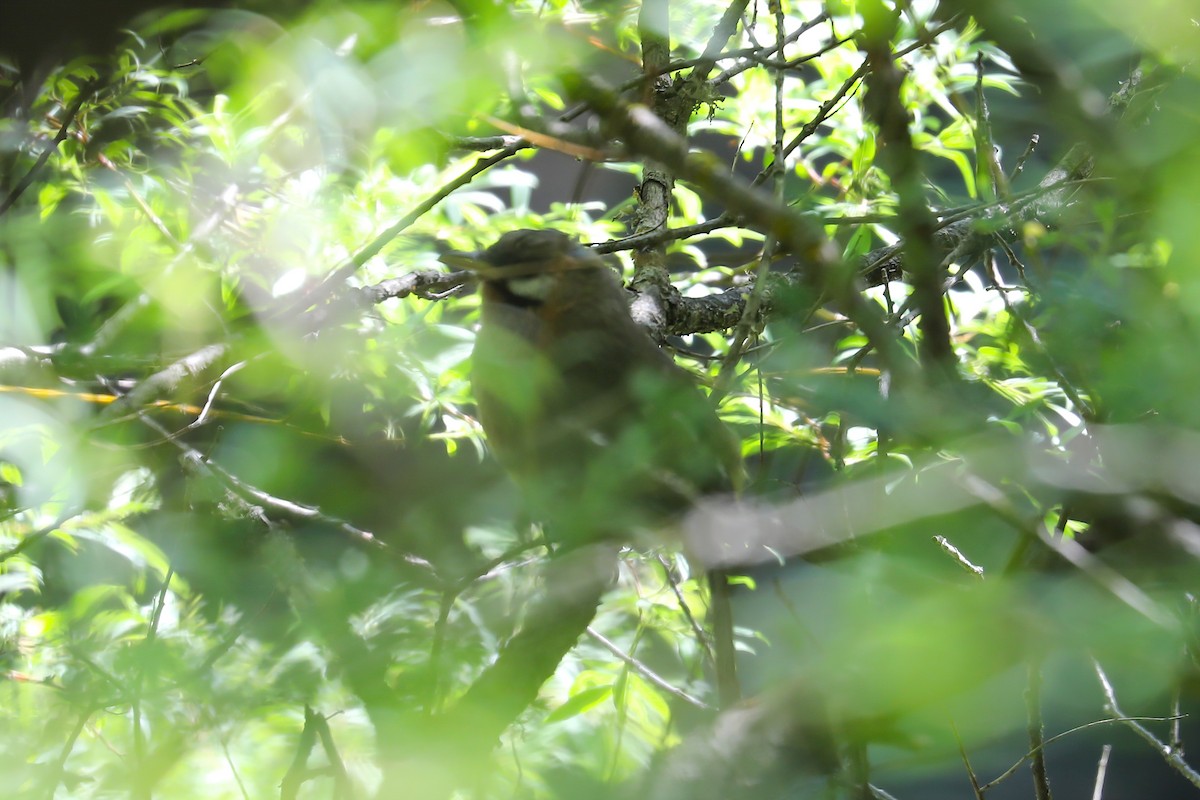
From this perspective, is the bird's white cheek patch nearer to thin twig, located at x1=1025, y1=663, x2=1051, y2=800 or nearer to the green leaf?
the green leaf

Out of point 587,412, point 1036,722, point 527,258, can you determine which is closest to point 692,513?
point 587,412

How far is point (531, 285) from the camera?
2.76 meters

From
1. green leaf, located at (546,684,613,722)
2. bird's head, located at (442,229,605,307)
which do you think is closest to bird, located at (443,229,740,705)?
bird's head, located at (442,229,605,307)

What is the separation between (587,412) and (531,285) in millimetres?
1184

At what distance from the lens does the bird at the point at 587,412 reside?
48.8 inches

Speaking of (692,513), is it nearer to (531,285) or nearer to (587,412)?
(587,412)

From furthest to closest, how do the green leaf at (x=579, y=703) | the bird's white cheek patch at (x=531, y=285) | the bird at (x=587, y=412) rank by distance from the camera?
the bird's white cheek patch at (x=531, y=285) → the green leaf at (x=579, y=703) → the bird at (x=587, y=412)

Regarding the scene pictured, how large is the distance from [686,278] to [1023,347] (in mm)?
2563

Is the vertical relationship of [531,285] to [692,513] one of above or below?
below

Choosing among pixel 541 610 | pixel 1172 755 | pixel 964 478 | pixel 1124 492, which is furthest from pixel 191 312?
pixel 1172 755

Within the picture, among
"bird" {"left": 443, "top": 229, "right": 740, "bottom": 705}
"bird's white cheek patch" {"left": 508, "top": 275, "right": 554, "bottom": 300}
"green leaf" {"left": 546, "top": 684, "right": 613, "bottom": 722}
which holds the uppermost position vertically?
"bird" {"left": 443, "top": 229, "right": 740, "bottom": 705}

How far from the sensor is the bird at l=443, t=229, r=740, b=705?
1240mm

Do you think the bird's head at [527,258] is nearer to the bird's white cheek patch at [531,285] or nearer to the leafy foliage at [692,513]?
the bird's white cheek patch at [531,285]

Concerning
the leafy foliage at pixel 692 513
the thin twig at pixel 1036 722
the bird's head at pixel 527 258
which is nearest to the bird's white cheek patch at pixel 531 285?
the bird's head at pixel 527 258
